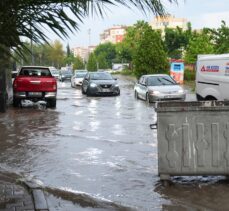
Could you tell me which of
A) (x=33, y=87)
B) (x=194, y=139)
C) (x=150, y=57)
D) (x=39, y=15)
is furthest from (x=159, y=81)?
(x=39, y=15)

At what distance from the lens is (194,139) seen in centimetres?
622

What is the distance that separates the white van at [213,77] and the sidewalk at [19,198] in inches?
339

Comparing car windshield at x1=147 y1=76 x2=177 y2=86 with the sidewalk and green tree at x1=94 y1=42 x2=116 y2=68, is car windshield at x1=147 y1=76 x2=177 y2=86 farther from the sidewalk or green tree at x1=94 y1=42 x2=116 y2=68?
green tree at x1=94 y1=42 x2=116 y2=68

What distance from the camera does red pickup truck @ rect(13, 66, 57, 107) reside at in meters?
19.9

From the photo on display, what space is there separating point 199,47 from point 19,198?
44.5 meters

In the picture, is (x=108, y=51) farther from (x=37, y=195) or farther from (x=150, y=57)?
(x=37, y=195)

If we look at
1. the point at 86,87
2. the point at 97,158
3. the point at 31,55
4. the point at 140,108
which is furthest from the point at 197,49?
the point at 31,55

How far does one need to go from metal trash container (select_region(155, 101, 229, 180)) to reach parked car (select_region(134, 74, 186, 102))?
15041mm

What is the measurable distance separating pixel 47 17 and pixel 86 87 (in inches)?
1036

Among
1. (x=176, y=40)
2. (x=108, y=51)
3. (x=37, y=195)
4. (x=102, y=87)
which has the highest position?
(x=108, y=51)

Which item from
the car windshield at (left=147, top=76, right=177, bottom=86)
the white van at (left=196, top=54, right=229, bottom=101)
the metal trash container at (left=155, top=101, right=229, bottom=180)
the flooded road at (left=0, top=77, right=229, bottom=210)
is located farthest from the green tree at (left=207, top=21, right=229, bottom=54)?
the metal trash container at (left=155, top=101, right=229, bottom=180)

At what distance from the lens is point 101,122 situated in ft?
47.8

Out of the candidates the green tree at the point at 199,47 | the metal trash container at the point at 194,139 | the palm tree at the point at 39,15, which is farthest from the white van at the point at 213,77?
the green tree at the point at 199,47

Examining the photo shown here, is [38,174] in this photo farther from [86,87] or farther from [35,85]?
[86,87]
